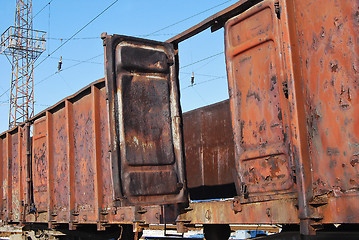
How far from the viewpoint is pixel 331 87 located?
265cm

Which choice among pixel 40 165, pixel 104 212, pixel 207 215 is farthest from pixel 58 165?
pixel 207 215

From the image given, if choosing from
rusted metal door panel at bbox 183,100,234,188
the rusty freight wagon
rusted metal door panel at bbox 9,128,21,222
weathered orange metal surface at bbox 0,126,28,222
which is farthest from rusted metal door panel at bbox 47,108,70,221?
rusted metal door panel at bbox 183,100,234,188

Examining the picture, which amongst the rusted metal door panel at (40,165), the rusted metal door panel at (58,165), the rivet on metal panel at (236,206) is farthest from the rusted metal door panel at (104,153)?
the rivet on metal panel at (236,206)

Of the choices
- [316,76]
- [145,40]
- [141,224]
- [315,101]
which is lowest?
[141,224]

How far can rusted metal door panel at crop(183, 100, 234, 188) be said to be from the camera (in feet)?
20.9

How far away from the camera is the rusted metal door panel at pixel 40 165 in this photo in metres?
7.96

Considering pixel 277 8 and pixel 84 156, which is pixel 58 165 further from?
pixel 277 8

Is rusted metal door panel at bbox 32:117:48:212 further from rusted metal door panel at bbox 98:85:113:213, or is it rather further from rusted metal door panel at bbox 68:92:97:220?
rusted metal door panel at bbox 98:85:113:213

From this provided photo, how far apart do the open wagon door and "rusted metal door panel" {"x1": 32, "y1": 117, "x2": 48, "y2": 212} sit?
4.14 m

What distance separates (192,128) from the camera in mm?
7109

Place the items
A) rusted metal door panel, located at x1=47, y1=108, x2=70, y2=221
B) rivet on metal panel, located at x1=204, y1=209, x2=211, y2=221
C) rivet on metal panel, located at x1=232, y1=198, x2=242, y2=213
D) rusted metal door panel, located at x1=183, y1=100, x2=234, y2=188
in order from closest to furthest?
rivet on metal panel, located at x1=232, y1=198, x2=242, y2=213, rivet on metal panel, located at x1=204, y1=209, x2=211, y2=221, rusted metal door panel, located at x1=183, y1=100, x2=234, y2=188, rusted metal door panel, located at x1=47, y1=108, x2=70, y2=221

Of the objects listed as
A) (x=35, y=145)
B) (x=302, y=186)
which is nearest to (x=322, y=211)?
(x=302, y=186)

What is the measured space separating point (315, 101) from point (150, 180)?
2.22 metres

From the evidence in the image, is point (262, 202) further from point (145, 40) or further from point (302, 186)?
point (145, 40)
